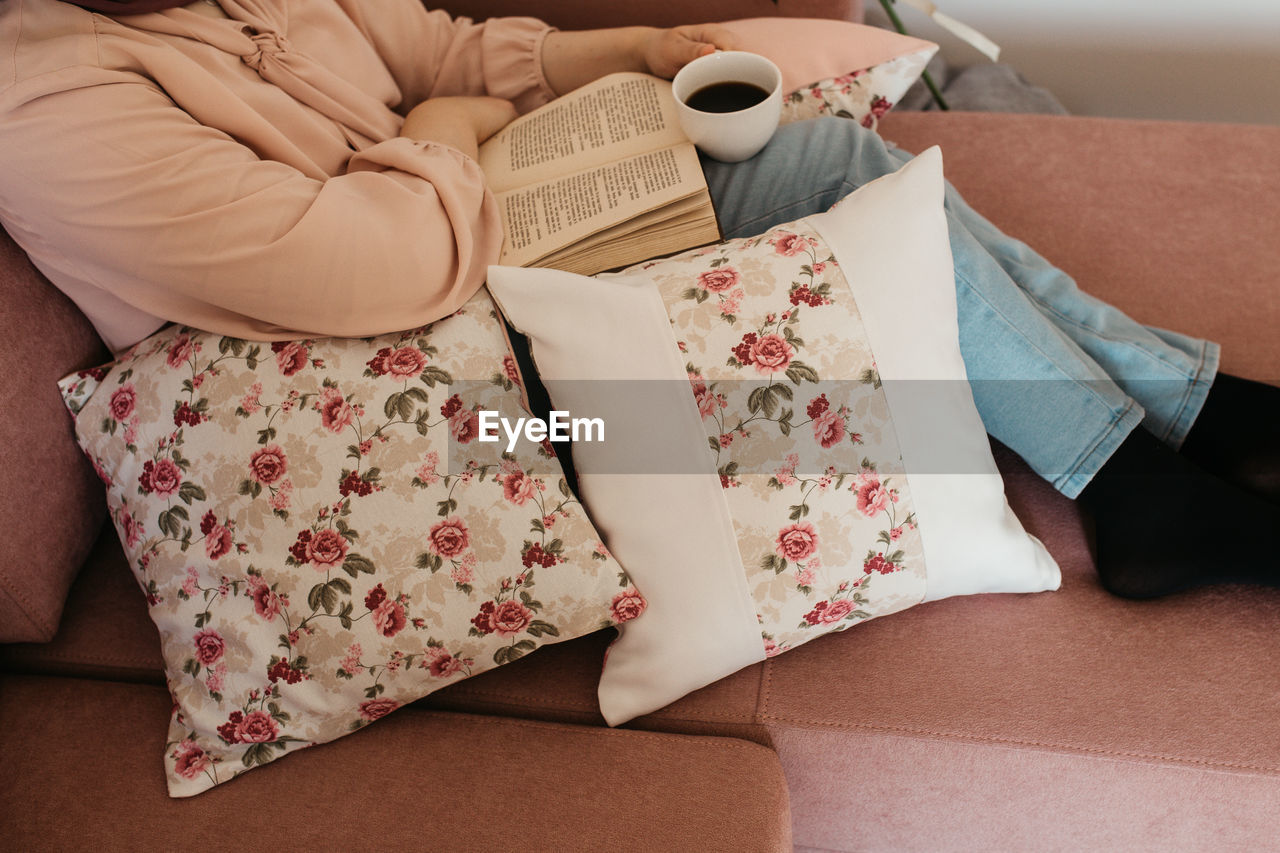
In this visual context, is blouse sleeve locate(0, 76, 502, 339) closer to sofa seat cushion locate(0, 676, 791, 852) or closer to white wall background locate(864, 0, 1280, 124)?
sofa seat cushion locate(0, 676, 791, 852)

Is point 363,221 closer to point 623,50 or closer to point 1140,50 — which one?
point 623,50

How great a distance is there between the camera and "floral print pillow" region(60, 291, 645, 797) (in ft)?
2.37

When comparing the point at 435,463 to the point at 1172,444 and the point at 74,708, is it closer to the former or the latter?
the point at 74,708

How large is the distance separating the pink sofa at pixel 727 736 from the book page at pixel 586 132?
51 cm

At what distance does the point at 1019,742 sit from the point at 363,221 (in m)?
0.77

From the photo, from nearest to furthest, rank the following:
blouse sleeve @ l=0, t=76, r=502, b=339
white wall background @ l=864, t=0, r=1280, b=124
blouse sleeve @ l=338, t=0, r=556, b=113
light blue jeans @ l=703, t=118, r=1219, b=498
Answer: blouse sleeve @ l=0, t=76, r=502, b=339 < light blue jeans @ l=703, t=118, r=1219, b=498 < blouse sleeve @ l=338, t=0, r=556, b=113 < white wall background @ l=864, t=0, r=1280, b=124

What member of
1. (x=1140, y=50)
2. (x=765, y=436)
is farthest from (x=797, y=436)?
(x=1140, y=50)

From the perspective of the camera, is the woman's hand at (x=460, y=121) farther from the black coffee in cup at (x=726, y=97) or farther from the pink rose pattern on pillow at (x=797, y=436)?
the pink rose pattern on pillow at (x=797, y=436)

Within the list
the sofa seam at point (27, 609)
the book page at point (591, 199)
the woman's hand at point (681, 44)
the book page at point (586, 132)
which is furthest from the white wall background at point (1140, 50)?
the sofa seam at point (27, 609)

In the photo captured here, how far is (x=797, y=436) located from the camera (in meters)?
0.73

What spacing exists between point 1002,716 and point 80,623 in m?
0.97

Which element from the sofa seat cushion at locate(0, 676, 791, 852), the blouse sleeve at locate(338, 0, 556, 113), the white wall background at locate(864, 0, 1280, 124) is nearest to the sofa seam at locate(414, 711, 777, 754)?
the sofa seat cushion at locate(0, 676, 791, 852)

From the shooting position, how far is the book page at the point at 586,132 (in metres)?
0.93

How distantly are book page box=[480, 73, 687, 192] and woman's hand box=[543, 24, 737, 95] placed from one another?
4cm
